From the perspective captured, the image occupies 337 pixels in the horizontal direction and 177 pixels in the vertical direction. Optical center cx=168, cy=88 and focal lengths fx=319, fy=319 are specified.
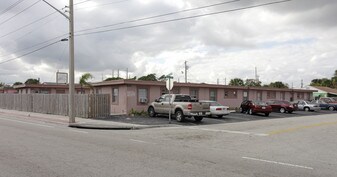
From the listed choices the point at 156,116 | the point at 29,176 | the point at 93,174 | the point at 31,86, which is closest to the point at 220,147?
the point at 93,174

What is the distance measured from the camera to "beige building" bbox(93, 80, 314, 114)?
2670 centimetres

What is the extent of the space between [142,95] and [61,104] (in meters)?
6.95

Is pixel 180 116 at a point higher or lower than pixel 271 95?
lower

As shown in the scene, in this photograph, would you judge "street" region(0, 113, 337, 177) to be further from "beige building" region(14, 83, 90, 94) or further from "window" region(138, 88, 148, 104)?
"beige building" region(14, 83, 90, 94)

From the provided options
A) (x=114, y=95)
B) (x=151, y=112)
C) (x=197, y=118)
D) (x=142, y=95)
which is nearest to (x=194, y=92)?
(x=142, y=95)

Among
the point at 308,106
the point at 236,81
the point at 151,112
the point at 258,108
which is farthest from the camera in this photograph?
the point at 236,81

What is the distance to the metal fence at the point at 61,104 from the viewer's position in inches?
948

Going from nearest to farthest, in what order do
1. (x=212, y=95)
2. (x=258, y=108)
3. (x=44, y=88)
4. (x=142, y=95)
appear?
1. (x=142, y=95)
2. (x=258, y=108)
3. (x=212, y=95)
4. (x=44, y=88)

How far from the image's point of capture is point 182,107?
70.4ft

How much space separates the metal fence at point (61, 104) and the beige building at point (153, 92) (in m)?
2.46

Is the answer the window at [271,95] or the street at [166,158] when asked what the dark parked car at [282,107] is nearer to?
the window at [271,95]

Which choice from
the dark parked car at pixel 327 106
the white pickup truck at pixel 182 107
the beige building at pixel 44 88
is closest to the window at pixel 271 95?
the dark parked car at pixel 327 106

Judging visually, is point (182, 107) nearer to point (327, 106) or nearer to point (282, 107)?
point (282, 107)

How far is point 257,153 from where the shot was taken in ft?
32.3
